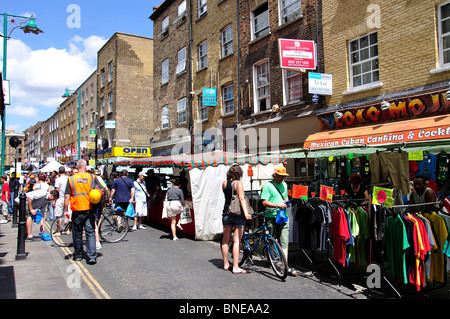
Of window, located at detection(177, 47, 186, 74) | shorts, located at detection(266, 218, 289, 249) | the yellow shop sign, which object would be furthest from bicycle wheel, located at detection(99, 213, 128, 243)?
the yellow shop sign

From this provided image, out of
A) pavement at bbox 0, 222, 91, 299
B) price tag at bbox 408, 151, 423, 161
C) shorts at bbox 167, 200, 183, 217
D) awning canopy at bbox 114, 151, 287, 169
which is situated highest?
awning canopy at bbox 114, 151, 287, 169

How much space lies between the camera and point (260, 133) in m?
15.6

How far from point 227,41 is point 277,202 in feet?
45.1

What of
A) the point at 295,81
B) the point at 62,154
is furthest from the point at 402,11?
the point at 62,154

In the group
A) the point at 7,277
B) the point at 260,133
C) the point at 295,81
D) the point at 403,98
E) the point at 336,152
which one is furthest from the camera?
the point at 260,133

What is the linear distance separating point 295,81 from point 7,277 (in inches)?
456

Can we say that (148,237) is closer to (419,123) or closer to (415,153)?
(415,153)

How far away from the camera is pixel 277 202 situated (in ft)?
20.2

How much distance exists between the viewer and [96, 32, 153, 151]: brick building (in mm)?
31812

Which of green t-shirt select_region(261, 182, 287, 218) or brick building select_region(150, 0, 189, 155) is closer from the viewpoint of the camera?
green t-shirt select_region(261, 182, 287, 218)

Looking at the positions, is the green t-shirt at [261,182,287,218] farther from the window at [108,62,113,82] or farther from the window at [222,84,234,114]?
the window at [108,62,113,82]

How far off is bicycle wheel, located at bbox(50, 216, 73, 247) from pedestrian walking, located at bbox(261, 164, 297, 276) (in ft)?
17.1

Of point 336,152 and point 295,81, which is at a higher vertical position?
point 295,81

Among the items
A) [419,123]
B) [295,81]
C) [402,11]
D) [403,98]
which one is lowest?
[419,123]
